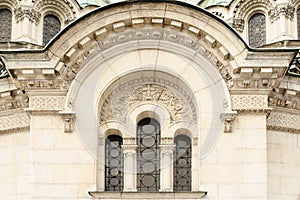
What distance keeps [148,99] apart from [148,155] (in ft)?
4.34

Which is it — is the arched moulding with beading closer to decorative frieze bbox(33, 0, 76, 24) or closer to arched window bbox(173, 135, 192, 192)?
decorative frieze bbox(33, 0, 76, 24)

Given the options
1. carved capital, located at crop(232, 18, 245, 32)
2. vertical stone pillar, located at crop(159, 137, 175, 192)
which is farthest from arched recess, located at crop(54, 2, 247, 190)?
carved capital, located at crop(232, 18, 245, 32)

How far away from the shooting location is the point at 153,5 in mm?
17891

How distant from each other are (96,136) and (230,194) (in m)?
3.31

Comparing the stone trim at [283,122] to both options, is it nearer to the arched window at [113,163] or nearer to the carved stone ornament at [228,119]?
the carved stone ornament at [228,119]

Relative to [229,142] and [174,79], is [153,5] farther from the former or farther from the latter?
[229,142]

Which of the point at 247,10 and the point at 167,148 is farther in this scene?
the point at 247,10

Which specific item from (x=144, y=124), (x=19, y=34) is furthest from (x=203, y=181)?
(x=19, y=34)

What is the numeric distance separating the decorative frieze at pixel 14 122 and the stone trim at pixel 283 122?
5851 mm

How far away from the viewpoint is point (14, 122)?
1897cm

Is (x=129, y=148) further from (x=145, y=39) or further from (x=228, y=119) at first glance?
(x=145, y=39)

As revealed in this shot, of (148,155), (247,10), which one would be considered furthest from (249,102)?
(247,10)

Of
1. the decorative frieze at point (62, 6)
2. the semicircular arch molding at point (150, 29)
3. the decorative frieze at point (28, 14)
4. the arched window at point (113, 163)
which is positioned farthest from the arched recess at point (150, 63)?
the decorative frieze at point (62, 6)

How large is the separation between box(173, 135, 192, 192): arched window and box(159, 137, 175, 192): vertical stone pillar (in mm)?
274
